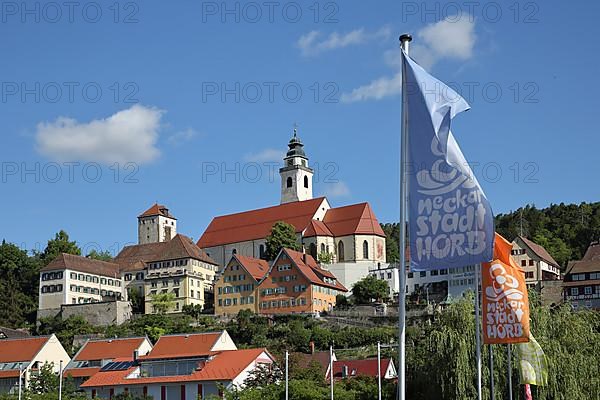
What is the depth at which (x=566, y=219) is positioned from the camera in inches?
6009

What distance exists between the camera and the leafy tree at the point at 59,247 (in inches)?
5030

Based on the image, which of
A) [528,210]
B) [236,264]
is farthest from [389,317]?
[528,210]

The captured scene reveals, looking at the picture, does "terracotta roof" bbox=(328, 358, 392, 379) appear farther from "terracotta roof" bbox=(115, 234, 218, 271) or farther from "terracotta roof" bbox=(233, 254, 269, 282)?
"terracotta roof" bbox=(115, 234, 218, 271)

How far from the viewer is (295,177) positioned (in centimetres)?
14650

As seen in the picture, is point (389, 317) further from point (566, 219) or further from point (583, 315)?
point (566, 219)

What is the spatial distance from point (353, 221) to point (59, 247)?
40.8m

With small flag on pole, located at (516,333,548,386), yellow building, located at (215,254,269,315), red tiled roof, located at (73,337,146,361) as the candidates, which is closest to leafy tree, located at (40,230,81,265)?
yellow building, located at (215,254,269,315)

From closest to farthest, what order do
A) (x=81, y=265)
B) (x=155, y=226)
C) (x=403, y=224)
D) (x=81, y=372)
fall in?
(x=403, y=224) < (x=81, y=372) < (x=81, y=265) < (x=155, y=226)

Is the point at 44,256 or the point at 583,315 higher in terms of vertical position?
the point at 44,256

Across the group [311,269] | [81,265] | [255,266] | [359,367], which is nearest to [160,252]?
[81,265]

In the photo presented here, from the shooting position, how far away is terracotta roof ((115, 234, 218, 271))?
11800 cm

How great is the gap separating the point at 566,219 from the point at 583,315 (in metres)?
109

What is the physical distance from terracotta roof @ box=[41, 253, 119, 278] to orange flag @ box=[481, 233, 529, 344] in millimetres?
92687

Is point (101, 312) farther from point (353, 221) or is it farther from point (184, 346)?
point (353, 221)
